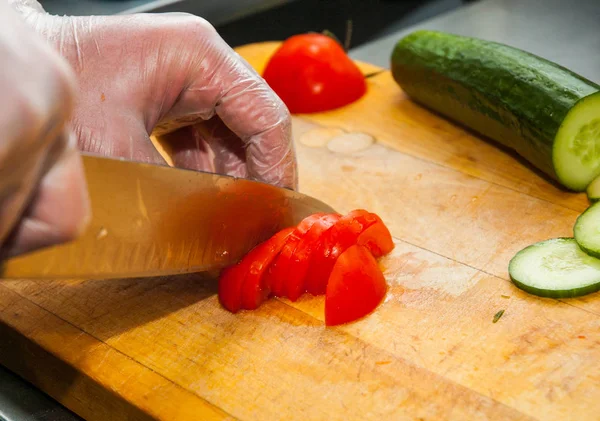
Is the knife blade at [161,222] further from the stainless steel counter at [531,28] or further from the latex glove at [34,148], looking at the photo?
the stainless steel counter at [531,28]

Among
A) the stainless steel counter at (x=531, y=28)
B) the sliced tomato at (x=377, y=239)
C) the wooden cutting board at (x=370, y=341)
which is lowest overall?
the wooden cutting board at (x=370, y=341)

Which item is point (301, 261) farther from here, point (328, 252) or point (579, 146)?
point (579, 146)

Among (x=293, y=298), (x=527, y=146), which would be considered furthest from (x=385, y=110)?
(x=293, y=298)

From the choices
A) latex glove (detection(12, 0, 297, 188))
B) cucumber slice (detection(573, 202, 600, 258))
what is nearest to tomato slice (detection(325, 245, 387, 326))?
latex glove (detection(12, 0, 297, 188))

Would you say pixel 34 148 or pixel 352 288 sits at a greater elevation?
pixel 34 148

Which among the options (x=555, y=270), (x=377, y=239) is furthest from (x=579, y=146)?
(x=377, y=239)

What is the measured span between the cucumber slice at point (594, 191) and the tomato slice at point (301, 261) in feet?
2.98

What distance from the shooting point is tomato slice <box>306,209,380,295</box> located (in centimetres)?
199

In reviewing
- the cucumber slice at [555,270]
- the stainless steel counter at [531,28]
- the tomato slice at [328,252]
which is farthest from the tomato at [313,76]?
the cucumber slice at [555,270]

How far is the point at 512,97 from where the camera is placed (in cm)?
260

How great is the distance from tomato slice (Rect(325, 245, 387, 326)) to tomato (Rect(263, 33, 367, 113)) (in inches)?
46.2

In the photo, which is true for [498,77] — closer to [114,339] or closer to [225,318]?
[225,318]

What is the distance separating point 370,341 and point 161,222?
0.61m

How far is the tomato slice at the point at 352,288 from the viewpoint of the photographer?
6.21 ft
